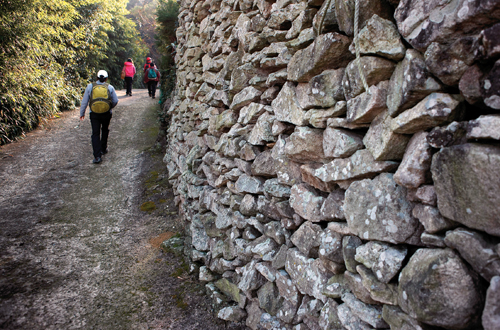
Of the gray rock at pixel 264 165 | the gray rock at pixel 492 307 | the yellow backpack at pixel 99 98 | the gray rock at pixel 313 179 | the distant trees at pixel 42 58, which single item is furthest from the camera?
the distant trees at pixel 42 58

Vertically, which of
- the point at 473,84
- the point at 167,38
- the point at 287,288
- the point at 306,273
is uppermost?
the point at 167,38

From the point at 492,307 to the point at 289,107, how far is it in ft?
5.45

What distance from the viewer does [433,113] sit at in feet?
3.92

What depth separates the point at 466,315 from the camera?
1.11 m

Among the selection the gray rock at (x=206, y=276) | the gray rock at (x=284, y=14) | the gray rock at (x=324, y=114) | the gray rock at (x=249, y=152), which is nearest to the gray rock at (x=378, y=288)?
the gray rock at (x=324, y=114)

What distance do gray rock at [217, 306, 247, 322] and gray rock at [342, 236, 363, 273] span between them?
4.97 feet

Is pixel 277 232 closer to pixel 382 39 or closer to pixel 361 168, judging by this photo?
pixel 361 168

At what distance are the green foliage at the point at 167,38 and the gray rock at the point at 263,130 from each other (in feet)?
19.2

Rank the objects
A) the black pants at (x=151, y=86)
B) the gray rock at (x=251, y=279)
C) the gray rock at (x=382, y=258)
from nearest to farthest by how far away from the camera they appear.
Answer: the gray rock at (x=382, y=258)
the gray rock at (x=251, y=279)
the black pants at (x=151, y=86)

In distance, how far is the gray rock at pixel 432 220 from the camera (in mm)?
1201

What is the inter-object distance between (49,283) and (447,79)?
13.6 feet

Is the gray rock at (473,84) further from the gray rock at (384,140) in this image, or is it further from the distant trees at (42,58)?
the distant trees at (42,58)

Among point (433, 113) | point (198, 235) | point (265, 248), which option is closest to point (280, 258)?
point (265, 248)

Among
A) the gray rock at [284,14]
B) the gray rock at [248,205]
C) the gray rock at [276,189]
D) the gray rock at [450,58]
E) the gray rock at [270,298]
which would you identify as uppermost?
the gray rock at [284,14]
